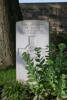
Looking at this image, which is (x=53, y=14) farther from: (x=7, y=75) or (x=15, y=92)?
(x=15, y=92)

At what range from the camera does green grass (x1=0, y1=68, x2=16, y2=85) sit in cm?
664

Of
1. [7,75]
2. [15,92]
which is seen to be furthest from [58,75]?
[7,75]

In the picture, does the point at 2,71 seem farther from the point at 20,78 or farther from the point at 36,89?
the point at 36,89

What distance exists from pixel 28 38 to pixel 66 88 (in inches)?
66.1

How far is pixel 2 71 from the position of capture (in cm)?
774

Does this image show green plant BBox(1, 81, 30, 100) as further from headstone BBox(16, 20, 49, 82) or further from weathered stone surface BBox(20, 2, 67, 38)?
weathered stone surface BBox(20, 2, 67, 38)

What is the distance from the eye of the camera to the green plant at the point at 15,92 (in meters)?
5.08

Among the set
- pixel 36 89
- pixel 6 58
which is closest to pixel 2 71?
pixel 6 58

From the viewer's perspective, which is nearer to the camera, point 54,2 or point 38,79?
point 38,79

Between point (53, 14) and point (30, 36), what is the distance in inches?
261

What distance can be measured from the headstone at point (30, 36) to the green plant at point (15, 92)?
638 mm

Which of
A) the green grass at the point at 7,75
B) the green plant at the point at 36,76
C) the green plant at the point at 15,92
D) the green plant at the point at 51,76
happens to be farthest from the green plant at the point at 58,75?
the green grass at the point at 7,75

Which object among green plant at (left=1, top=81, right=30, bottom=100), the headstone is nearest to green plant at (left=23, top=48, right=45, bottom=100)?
green plant at (left=1, top=81, right=30, bottom=100)

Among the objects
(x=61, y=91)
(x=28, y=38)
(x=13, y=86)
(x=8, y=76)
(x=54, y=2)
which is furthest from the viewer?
(x=54, y=2)
